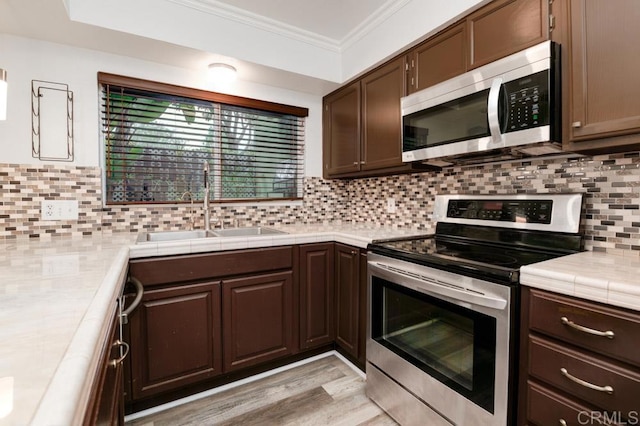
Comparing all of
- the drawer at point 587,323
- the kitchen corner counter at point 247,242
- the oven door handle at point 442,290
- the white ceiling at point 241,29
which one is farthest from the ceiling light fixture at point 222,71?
the drawer at point 587,323

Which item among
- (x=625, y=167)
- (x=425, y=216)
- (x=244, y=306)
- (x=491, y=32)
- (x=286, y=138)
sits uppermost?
(x=491, y=32)

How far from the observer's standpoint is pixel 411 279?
1.48 metres

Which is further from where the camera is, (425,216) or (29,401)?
(425,216)

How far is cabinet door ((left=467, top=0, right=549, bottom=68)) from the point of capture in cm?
136

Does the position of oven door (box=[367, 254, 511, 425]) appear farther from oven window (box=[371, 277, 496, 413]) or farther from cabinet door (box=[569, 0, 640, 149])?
cabinet door (box=[569, 0, 640, 149])

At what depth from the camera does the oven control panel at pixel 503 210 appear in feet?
4.95

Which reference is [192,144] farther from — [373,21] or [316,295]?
[373,21]

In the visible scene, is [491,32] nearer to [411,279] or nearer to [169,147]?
[411,279]

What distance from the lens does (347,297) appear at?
205cm

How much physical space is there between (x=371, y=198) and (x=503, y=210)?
3.97 feet

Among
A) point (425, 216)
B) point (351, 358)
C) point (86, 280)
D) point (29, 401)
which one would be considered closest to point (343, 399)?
point (351, 358)

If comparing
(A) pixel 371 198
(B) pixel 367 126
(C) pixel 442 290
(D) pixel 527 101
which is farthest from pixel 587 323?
(A) pixel 371 198

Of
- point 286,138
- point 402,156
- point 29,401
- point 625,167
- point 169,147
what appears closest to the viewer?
point 29,401

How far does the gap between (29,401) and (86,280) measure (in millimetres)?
604
